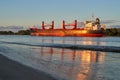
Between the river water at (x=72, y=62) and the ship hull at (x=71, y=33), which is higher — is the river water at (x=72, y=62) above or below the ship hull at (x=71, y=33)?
above

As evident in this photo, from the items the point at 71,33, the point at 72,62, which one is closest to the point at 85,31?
the point at 71,33

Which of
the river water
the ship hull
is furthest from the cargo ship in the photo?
the river water

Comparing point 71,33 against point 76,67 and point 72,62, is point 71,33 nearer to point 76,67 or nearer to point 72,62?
point 72,62

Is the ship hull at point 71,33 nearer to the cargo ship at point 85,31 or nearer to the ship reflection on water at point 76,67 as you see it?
the cargo ship at point 85,31

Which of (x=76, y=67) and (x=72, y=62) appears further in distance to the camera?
(x=72, y=62)

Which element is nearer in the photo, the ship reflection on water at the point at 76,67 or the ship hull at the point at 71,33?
the ship reflection on water at the point at 76,67

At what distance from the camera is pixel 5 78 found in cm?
822

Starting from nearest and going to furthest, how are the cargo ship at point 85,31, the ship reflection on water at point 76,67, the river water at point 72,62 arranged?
the ship reflection on water at point 76,67 < the river water at point 72,62 < the cargo ship at point 85,31

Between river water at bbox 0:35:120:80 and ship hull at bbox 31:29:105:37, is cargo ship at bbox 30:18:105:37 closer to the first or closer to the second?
ship hull at bbox 31:29:105:37

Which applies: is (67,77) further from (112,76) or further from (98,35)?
(98,35)

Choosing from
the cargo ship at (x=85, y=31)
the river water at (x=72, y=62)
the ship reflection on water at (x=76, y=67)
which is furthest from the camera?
the cargo ship at (x=85, y=31)

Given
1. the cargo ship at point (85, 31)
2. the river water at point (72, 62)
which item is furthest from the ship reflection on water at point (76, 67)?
the cargo ship at point (85, 31)

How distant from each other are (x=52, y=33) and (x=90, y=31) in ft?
73.5

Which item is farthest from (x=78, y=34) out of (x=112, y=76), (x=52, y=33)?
(x=112, y=76)
